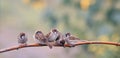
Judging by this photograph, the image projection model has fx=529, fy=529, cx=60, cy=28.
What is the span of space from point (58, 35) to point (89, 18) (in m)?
2.73

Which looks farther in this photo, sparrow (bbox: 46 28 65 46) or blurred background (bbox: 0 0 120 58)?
blurred background (bbox: 0 0 120 58)

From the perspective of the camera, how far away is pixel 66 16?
463 centimetres

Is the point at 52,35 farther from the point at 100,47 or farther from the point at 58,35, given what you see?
the point at 100,47

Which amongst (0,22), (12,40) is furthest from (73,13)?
(0,22)

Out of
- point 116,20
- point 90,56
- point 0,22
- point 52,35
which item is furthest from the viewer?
point 0,22

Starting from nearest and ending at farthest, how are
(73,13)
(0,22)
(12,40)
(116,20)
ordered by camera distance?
(116,20)
(73,13)
(12,40)
(0,22)

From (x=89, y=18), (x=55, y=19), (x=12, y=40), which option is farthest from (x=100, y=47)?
(x=12, y=40)

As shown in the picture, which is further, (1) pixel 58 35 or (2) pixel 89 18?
(2) pixel 89 18

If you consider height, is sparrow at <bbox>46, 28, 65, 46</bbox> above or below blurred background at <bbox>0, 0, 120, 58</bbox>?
below

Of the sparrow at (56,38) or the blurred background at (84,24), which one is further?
the blurred background at (84,24)

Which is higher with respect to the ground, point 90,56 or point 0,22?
point 0,22

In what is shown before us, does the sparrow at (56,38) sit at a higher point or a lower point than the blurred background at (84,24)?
lower

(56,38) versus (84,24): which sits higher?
(84,24)

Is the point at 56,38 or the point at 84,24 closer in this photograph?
the point at 56,38
